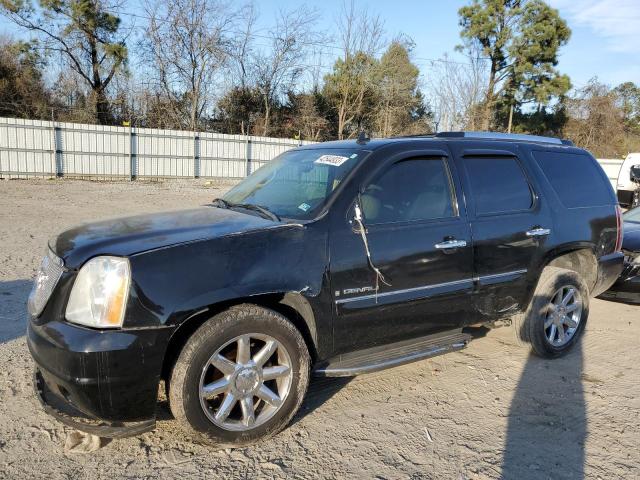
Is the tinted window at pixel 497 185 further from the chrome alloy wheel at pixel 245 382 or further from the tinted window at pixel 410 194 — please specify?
the chrome alloy wheel at pixel 245 382

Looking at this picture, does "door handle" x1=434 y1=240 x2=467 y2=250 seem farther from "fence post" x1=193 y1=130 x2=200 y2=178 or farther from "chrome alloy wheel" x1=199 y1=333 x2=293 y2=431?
"fence post" x1=193 y1=130 x2=200 y2=178

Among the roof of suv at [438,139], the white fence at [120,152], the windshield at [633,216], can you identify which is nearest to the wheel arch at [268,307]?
the roof of suv at [438,139]

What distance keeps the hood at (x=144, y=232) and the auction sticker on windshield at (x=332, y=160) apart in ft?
2.40

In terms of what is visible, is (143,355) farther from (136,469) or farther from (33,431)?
(33,431)

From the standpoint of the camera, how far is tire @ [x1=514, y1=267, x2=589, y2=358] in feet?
14.4

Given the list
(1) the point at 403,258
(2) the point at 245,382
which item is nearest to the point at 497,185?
(1) the point at 403,258

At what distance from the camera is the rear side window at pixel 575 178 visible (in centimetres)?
462

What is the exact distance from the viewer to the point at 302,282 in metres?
3.09

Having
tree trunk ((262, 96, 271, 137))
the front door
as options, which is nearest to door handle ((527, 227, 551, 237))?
the front door

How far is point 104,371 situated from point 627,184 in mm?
16973

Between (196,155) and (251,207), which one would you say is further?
(196,155)

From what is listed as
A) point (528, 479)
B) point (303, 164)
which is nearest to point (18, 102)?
point (303, 164)

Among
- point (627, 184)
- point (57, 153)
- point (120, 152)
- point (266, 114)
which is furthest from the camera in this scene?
point (266, 114)

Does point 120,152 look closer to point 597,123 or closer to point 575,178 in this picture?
point 575,178
